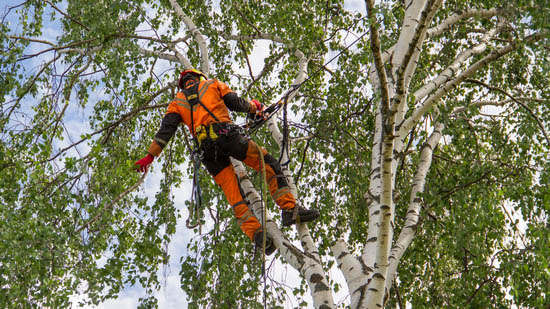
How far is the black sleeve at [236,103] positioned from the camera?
440 cm

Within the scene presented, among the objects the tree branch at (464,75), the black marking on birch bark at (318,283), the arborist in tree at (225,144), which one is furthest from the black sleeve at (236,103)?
the black marking on birch bark at (318,283)

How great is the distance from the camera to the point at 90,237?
433 cm

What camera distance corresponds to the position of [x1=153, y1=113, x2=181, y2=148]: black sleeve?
14.8 feet

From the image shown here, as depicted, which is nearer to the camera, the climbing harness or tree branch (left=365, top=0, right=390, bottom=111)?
tree branch (left=365, top=0, right=390, bottom=111)

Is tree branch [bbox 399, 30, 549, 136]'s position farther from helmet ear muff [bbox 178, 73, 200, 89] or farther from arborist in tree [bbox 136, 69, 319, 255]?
helmet ear muff [bbox 178, 73, 200, 89]

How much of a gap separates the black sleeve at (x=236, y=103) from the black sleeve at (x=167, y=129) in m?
0.53

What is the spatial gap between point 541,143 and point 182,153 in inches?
171

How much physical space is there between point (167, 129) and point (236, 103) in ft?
2.26

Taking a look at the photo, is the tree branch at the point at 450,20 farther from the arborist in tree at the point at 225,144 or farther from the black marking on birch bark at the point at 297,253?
the black marking on birch bark at the point at 297,253

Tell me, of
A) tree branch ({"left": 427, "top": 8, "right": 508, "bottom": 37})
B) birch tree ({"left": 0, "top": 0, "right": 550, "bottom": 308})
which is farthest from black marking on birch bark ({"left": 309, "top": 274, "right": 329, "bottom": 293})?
tree branch ({"left": 427, "top": 8, "right": 508, "bottom": 37})

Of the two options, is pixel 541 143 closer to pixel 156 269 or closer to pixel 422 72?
pixel 422 72

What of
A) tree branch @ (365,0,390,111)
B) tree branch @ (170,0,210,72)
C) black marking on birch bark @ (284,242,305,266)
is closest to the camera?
tree branch @ (365,0,390,111)

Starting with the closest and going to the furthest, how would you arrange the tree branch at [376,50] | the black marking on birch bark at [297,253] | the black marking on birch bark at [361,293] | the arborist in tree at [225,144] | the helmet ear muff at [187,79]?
the tree branch at [376,50], the black marking on birch bark at [361,293], the black marking on birch bark at [297,253], the arborist in tree at [225,144], the helmet ear muff at [187,79]

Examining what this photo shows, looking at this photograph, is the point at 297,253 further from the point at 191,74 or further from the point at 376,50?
the point at 191,74
